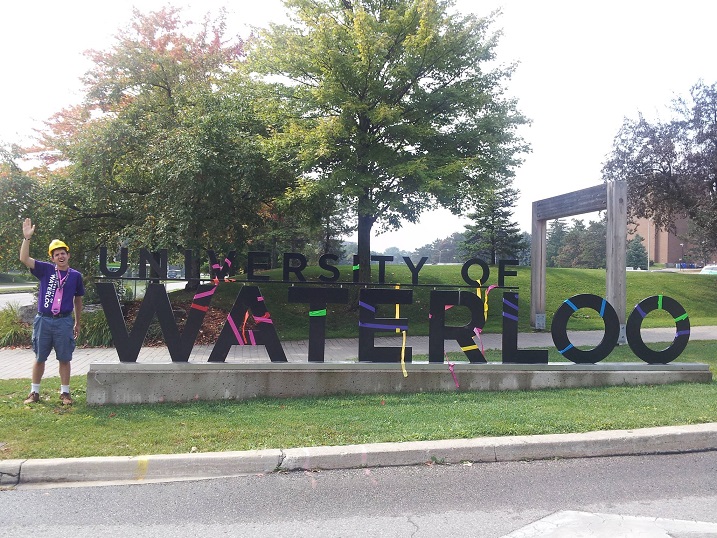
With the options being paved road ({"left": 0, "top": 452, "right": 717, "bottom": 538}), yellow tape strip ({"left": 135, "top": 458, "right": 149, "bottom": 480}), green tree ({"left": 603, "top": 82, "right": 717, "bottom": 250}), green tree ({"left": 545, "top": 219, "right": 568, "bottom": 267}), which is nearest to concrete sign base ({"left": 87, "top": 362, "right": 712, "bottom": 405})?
yellow tape strip ({"left": 135, "top": 458, "right": 149, "bottom": 480})

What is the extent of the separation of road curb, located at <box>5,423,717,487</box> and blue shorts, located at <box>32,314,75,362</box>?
2.03m

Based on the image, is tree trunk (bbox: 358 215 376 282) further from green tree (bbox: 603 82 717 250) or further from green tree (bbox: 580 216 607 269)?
green tree (bbox: 580 216 607 269)

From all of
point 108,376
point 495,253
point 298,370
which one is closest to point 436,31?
point 298,370

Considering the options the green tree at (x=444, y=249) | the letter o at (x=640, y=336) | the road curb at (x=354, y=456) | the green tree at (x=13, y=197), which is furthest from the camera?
the green tree at (x=444, y=249)

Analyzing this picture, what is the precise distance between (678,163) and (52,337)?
27534 millimetres

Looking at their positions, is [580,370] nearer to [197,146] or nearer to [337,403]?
[337,403]

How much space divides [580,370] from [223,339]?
5037 mm

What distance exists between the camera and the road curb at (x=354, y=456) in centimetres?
464

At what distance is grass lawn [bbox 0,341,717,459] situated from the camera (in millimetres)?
5184

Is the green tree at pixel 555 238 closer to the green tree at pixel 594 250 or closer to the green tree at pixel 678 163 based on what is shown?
the green tree at pixel 594 250

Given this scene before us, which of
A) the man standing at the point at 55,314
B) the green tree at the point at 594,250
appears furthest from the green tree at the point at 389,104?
the green tree at the point at 594,250

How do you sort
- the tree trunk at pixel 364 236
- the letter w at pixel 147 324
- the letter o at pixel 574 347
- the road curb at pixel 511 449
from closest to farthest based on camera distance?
1. the road curb at pixel 511 449
2. the letter w at pixel 147 324
3. the letter o at pixel 574 347
4. the tree trunk at pixel 364 236

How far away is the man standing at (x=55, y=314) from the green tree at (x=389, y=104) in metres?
7.27

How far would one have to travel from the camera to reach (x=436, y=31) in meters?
13.7
